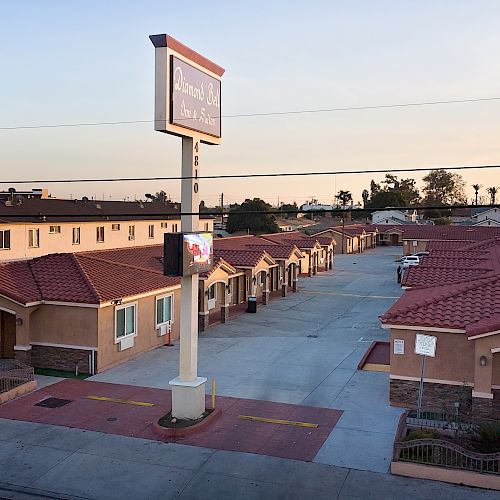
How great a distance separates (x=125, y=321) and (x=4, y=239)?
12.9m

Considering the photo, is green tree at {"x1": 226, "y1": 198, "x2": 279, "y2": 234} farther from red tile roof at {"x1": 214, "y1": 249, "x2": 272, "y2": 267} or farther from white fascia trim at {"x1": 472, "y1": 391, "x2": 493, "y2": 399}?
white fascia trim at {"x1": 472, "y1": 391, "x2": 493, "y2": 399}

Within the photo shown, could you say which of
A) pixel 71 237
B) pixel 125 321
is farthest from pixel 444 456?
pixel 71 237

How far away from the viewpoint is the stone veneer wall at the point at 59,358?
2085cm

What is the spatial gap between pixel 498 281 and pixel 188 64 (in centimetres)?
1179

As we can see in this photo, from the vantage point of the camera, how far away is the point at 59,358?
21.2 m

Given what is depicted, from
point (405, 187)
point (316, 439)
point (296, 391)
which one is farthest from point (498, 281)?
point (405, 187)

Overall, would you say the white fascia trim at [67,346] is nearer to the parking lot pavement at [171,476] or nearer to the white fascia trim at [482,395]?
the parking lot pavement at [171,476]

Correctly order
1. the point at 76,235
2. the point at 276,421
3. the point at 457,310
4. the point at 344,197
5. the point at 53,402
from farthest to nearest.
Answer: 1. the point at 344,197
2. the point at 76,235
3. the point at 53,402
4. the point at 457,310
5. the point at 276,421

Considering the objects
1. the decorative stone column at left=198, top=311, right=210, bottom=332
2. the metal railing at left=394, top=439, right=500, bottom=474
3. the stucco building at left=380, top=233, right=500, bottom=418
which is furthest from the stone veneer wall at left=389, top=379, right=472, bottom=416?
the decorative stone column at left=198, top=311, right=210, bottom=332

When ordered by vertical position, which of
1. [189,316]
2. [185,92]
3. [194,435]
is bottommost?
[194,435]

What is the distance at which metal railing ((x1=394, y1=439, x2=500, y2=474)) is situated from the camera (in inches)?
488

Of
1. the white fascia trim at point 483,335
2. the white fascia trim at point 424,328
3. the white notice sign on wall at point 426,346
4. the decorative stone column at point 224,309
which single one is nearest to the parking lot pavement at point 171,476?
the white notice sign on wall at point 426,346

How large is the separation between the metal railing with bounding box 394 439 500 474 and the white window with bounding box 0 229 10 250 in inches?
983

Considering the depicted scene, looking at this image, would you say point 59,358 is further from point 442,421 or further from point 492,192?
point 492,192
